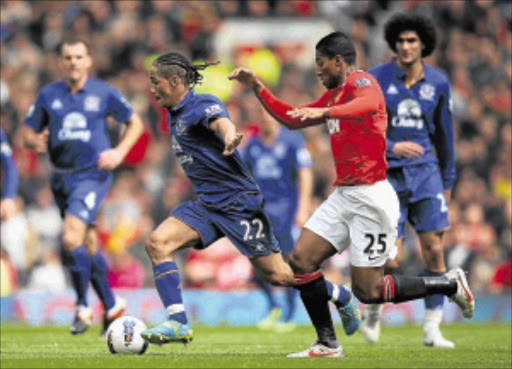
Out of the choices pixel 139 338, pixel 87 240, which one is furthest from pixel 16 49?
pixel 139 338

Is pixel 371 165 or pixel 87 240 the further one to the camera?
pixel 87 240

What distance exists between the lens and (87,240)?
476 inches

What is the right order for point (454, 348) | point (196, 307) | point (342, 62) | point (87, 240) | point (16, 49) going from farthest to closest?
point (16, 49)
point (196, 307)
point (87, 240)
point (454, 348)
point (342, 62)

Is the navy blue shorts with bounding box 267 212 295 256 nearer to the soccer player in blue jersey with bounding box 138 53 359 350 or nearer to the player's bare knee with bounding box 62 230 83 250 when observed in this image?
the player's bare knee with bounding box 62 230 83 250

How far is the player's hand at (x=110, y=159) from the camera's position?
11750mm

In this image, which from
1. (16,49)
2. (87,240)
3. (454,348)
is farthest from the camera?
(16,49)

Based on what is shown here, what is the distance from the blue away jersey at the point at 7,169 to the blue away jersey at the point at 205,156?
3473 mm

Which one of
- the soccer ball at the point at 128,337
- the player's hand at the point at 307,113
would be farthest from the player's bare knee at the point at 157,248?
the player's hand at the point at 307,113

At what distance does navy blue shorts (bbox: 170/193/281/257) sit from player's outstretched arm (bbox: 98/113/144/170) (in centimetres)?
300

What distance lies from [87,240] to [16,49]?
33.4 feet

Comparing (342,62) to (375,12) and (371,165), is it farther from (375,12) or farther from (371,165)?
(375,12)

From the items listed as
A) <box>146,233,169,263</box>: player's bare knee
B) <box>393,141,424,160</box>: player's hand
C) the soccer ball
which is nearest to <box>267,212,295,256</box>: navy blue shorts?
<box>393,141,424,160</box>: player's hand

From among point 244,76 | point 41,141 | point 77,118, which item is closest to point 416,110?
point 244,76

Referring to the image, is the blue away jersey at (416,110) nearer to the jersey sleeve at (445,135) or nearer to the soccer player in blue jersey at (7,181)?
the jersey sleeve at (445,135)
